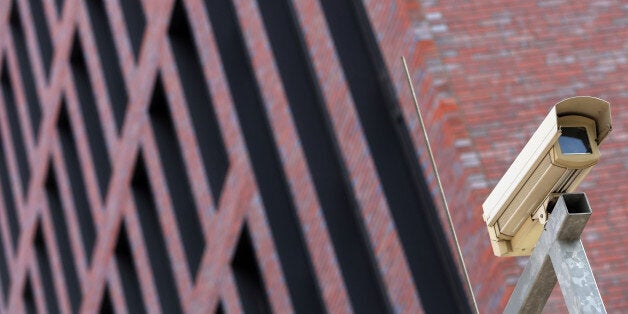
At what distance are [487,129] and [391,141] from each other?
242cm

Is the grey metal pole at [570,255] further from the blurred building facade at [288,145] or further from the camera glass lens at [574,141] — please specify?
the blurred building facade at [288,145]

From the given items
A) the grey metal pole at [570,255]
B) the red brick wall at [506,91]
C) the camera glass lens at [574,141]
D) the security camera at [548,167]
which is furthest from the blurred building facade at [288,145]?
the camera glass lens at [574,141]

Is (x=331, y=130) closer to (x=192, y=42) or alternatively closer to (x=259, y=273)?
(x=259, y=273)

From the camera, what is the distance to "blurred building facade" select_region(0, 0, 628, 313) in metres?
14.7

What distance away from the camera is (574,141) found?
6.96m

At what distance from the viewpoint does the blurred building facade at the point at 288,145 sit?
14672 mm

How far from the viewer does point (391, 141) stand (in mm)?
16844

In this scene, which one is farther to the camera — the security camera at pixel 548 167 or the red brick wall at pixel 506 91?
the red brick wall at pixel 506 91

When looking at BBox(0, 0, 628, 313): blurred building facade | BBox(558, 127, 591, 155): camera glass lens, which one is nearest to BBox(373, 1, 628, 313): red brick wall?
BBox(0, 0, 628, 313): blurred building facade

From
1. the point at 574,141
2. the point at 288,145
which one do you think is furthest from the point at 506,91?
the point at 574,141

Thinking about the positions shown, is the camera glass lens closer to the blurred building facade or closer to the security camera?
the security camera

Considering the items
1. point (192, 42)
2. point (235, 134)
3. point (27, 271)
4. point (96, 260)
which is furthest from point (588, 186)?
point (27, 271)

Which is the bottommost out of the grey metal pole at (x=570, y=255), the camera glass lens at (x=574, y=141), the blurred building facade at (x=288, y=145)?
the blurred building facade at (x=288, y=145)

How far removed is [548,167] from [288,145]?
11997 millimetres
